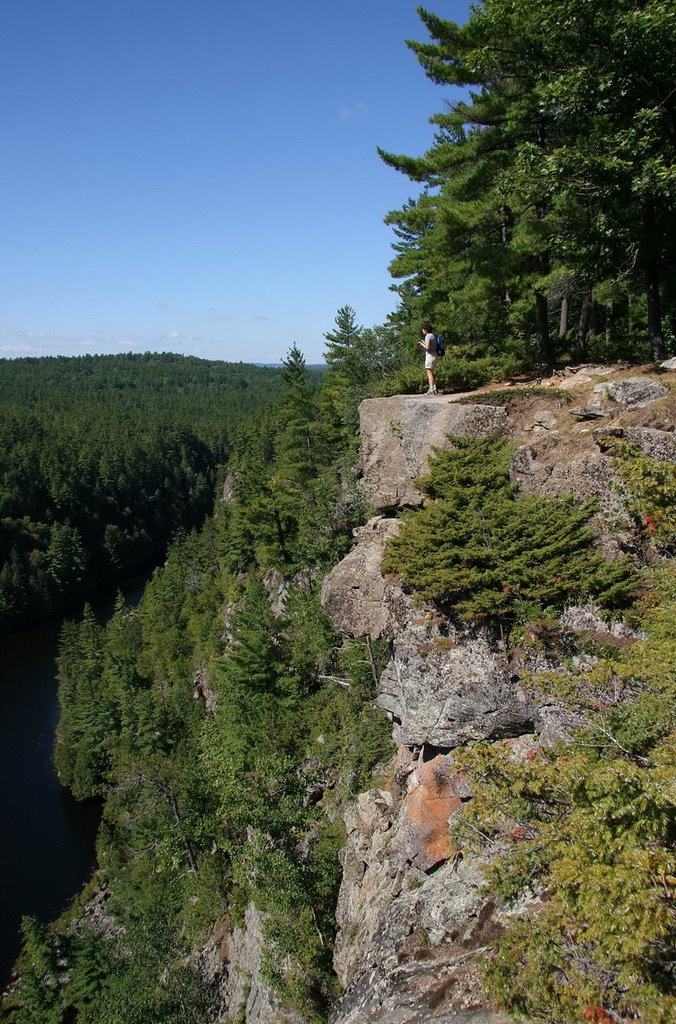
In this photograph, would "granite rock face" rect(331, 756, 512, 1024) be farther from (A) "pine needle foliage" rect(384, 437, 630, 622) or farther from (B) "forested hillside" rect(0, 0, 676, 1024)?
(A) "pine needle foliage" rect(384, 437, 630, 622)

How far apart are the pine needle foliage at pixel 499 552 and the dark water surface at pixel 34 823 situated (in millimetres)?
30973

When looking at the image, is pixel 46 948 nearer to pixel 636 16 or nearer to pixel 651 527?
pixel 651 527

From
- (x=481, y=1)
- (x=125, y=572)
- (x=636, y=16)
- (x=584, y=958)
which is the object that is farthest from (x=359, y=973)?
(x=125, y=572)

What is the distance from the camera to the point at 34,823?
119 ft

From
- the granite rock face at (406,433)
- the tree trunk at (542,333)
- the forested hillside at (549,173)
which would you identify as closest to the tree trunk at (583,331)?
the forested hillside at (549,173)

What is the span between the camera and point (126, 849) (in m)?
30.7

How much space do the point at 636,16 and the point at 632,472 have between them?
836cm

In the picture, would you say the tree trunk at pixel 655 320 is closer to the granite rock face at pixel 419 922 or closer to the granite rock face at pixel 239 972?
the granite rock face at pixel 419 922

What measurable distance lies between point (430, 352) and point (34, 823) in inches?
1505

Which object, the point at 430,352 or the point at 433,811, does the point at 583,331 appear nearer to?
the point at 430,352

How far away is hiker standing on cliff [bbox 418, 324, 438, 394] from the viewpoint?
14130 mm

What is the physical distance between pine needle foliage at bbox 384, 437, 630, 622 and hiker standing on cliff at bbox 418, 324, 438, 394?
357cm

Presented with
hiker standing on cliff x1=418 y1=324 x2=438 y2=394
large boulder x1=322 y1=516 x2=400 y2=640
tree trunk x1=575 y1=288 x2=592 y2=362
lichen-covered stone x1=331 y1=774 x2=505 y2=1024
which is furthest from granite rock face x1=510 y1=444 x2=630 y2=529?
lichen-covered stone x1=331 y1=774 x2=505 y2=1024

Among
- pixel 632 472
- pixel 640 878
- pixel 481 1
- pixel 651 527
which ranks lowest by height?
pixel 640 878
